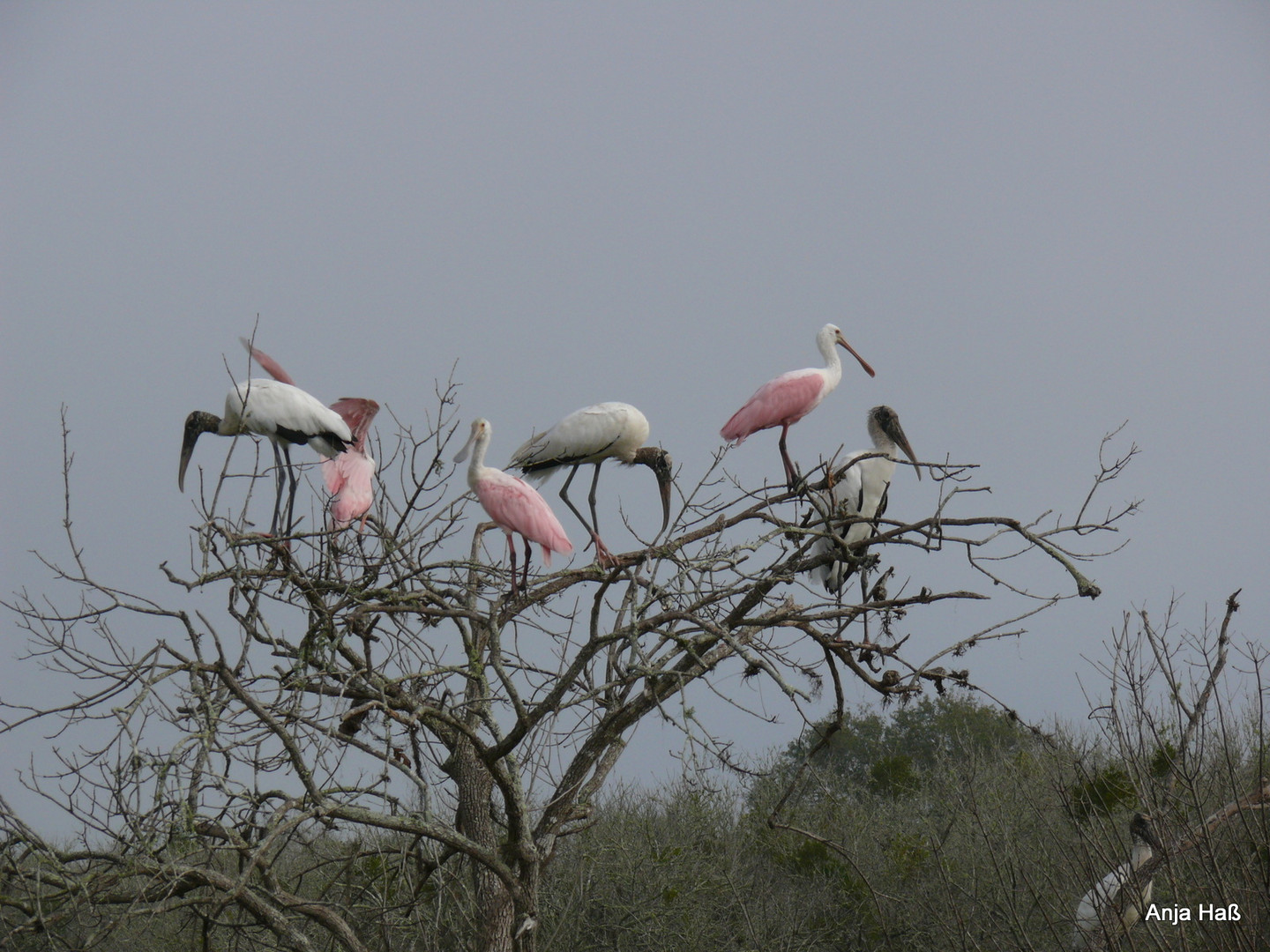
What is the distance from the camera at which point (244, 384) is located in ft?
23.5

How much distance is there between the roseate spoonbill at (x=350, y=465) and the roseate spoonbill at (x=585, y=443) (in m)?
0.98

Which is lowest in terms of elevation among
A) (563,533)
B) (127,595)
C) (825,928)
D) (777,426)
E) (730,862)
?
(825,928)

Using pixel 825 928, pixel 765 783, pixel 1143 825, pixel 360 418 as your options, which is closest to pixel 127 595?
pixel 360 418

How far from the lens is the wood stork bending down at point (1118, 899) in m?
4.20

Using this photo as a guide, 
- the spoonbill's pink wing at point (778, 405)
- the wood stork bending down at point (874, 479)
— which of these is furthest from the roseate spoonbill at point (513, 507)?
the wood stork bending down at point (874, 479)

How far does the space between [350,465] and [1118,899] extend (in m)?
5.04

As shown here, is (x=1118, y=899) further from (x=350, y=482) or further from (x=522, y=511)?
(x=350, y=482)

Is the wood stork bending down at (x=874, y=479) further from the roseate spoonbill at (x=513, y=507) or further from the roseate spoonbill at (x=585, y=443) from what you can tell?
the roseate spoonbill at (x=513, y=507)

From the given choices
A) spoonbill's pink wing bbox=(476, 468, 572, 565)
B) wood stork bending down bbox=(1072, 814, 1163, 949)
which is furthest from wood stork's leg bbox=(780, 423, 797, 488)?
wood stork bending down bbox=(1072, 814, 1163, 949)

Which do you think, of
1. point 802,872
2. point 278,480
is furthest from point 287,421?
point 802,872

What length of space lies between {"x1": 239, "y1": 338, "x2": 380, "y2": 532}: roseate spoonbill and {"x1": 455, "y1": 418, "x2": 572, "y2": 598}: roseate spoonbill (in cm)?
69

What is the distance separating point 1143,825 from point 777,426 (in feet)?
11.5

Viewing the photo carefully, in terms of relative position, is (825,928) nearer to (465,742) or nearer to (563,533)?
(465,742)

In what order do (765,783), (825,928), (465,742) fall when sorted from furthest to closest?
(765,783) < (825,928) < (465,742)
